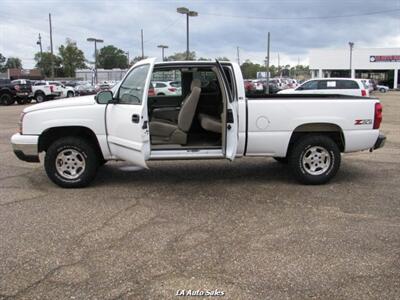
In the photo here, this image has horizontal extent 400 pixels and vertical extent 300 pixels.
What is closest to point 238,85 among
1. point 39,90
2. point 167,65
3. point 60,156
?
point 167,65

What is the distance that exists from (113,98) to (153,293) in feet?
11.6

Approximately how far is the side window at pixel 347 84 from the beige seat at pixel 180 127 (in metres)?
17.1

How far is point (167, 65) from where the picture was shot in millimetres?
6461

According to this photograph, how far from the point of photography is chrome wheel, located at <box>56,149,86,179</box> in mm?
6750

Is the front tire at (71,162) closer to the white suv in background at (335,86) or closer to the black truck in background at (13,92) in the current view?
the white suv in background at (335,86)

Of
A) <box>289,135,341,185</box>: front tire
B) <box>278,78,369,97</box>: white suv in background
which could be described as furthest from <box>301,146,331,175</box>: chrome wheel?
<box>278,78,369,97</box>: white suv in background

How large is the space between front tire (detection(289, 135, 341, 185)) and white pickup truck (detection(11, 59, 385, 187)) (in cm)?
1

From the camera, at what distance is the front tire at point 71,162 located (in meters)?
6.67

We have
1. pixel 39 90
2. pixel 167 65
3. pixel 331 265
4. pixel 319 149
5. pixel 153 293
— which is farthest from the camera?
pixel 39 90

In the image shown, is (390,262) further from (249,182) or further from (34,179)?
(34,179)

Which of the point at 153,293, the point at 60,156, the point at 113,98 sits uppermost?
the point at 113,98

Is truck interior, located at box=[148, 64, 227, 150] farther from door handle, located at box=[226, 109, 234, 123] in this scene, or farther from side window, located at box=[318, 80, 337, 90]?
side window, located at box=[318, 80, 337, 90]

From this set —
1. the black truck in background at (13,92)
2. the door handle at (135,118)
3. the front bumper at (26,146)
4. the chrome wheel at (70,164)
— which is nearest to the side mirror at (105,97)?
the door handle at (135,118)

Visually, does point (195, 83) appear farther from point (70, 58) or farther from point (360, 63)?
point (70, 58)
